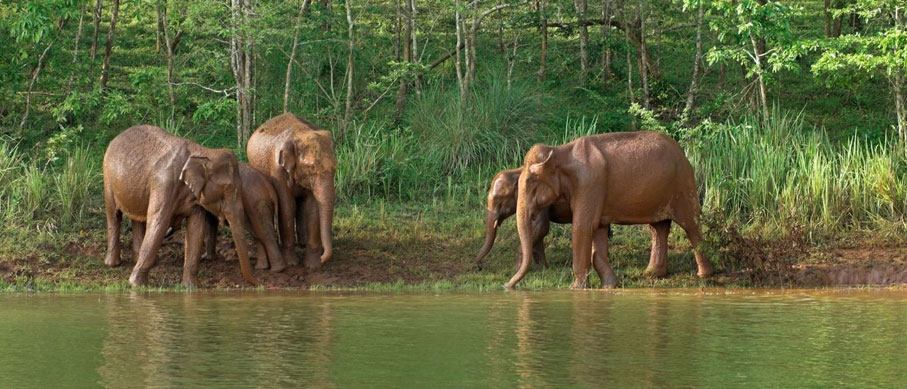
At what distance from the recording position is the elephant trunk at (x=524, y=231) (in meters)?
14.4

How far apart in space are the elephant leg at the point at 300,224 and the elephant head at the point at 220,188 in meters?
1.52

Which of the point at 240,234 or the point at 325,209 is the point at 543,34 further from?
the point at 240,234

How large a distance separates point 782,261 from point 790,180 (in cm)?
187

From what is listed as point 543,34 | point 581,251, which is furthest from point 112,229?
point 543,34

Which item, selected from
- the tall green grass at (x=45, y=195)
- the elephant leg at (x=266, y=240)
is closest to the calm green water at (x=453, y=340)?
the elephant leg at (x=266, y=240)

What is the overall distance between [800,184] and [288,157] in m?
6.27

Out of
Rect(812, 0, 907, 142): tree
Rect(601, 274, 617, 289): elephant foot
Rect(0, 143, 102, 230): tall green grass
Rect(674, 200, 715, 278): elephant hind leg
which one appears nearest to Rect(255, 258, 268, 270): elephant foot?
Rect(0, 143, 102, 230): tall green grass

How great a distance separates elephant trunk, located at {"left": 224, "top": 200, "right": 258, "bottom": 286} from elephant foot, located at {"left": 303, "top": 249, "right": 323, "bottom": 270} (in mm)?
867

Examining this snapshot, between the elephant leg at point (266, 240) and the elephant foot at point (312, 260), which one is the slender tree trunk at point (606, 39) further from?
the elephant leg at point (266, 240)

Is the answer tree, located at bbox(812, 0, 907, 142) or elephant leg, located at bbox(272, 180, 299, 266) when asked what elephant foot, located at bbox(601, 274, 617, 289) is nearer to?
elephant leg, located at bbox(272, 180, 299, 266)

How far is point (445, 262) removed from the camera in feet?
51.8

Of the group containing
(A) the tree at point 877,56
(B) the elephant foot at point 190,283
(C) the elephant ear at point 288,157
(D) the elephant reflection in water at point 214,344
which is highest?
(A) the tree at point 877,56

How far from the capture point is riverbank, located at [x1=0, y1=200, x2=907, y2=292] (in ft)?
48.8

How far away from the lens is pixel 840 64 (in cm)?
1714
